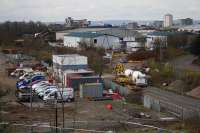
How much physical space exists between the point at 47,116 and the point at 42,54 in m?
21.5

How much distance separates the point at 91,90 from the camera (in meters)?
17.6

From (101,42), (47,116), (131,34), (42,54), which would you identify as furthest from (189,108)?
(131,34)

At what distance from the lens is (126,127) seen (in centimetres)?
1169

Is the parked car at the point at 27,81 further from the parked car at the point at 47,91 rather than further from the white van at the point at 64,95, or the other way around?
A: the white van at the point at 64,95

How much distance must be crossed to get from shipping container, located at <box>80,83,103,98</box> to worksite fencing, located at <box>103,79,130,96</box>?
1200 millimetres

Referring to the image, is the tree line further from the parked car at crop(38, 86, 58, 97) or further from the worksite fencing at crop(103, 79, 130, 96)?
the parked car at crop(38, 86, 58, 97)

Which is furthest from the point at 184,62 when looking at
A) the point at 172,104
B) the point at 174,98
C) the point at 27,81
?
the point at 172,104

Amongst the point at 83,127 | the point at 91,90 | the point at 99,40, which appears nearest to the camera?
the point at 83,127

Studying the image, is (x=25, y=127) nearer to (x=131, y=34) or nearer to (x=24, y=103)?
(x=24, y=103)

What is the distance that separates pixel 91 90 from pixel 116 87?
1.94 meters

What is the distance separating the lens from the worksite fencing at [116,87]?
60.0ft

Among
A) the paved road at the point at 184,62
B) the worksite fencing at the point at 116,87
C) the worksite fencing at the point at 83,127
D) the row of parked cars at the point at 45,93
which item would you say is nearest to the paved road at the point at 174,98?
the worksite fencing at the point at 116,87

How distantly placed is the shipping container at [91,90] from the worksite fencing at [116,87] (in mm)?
1200

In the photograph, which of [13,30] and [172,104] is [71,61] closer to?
[172,104]
